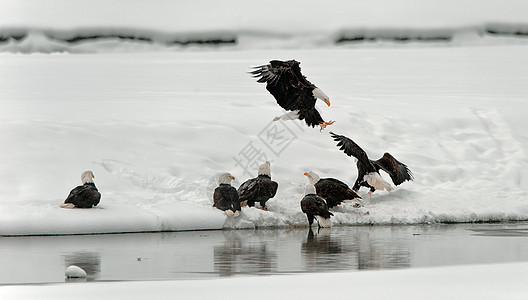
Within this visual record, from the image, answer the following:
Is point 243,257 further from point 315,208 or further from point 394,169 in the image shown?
point 394,169

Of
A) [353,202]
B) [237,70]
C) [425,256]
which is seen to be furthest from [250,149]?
[237,70]

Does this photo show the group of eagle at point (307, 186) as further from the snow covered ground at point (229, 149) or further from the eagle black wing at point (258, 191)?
the snow covered ground at point (229, 149)

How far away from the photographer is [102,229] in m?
11.5

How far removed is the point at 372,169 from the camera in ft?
43.0

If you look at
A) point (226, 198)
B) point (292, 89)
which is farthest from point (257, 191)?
point (292, 89)

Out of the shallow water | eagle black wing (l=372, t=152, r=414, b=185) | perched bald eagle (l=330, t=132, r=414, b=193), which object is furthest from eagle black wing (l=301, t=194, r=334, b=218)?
eagle black wing (l=372, t=152, r=414, b=185)

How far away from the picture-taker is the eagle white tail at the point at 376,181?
1303 cm

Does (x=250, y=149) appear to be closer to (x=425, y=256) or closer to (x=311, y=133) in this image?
(x=311, y=133)

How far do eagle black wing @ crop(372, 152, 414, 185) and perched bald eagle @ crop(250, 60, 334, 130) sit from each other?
1.06 metres

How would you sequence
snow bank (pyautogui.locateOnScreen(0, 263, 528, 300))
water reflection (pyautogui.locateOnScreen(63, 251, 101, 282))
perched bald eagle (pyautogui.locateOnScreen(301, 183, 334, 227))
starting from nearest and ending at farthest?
1. snow bank (pyautogui.locateOnScreen(0, 263, 528, 300))
2. water reflection (pyautogui.locateOnScreen(63, 251, 101, 282))
3. perched bald eagle (pyautogui.locateOnScreen(301, 183, 334, 227))

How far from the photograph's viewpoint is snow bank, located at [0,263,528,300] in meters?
6.84

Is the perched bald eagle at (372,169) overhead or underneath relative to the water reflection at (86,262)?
overhead

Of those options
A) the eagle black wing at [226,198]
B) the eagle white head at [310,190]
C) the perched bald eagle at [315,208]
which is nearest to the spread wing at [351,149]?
the eagle white head at [310,190]

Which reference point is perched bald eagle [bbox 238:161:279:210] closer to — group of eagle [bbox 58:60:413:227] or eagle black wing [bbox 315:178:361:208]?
group of eagle [bbox 58:60:413:227]
